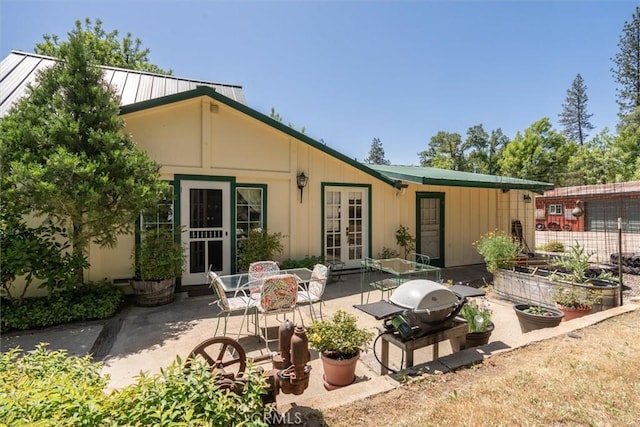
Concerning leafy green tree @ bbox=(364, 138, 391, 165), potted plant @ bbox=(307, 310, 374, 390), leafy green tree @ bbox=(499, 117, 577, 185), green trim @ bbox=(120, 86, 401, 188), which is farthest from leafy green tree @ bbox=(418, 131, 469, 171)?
potted plant @ bbox=(307, 310, 374, 390)

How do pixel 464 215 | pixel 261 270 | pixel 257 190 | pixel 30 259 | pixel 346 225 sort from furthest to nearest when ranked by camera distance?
pixel 464 215 < pixel 346 225 < pixel 257 190 < pixel 261 270 < pixel 30 259

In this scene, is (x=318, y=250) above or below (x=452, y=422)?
above

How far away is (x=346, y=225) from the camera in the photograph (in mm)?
7637

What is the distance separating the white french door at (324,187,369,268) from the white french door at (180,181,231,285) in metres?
2.38

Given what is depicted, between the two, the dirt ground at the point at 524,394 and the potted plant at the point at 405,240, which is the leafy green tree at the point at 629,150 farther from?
the dirt ground at the point at 524,394

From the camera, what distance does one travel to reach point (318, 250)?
726cm

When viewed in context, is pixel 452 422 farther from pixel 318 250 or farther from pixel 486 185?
pixel 486 185

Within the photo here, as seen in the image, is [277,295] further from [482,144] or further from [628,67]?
[482,144]

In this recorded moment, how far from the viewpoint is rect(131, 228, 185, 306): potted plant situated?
5.07 meters

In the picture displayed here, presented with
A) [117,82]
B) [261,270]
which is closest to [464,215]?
[261,270]

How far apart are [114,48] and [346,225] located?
1820cm

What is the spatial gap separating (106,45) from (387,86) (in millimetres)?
14929

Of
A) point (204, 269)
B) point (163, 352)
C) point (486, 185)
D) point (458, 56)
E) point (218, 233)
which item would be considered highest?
point (458, 56)

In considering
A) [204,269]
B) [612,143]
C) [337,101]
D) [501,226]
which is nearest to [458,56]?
[501,226]
